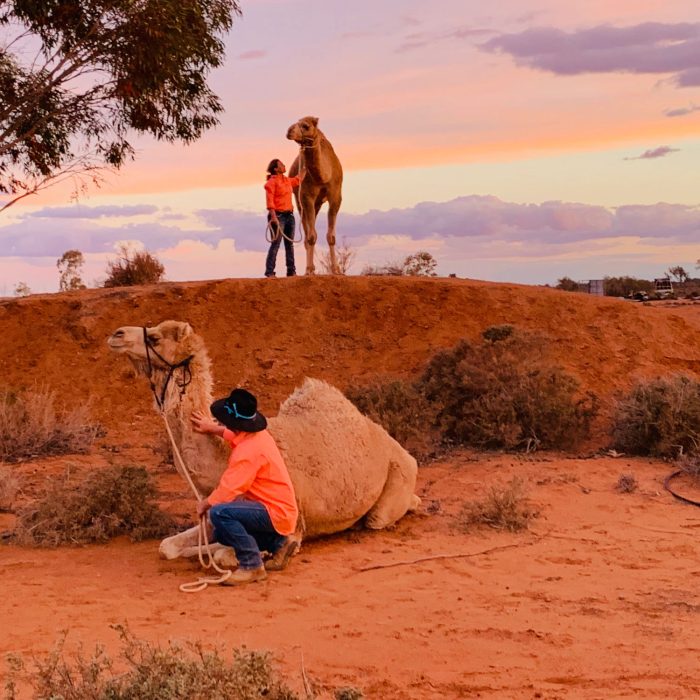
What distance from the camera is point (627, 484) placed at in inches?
441

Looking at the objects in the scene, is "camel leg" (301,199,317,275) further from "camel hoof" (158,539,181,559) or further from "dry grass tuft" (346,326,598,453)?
"camel hoof" (158,539,181,559)

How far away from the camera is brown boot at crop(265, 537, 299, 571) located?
7.93 metres

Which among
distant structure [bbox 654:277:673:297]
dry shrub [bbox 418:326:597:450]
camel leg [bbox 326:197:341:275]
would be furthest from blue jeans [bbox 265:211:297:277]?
distant structure [bbox 654:277:673:297]

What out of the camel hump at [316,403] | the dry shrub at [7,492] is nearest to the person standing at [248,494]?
the camel hump at [316,403]

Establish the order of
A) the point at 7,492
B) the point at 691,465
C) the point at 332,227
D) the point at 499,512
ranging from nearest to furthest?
the point at 499,512 < the point at 7,492 < the point at 691,465 < the point at 332,227

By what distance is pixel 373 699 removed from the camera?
5.23m

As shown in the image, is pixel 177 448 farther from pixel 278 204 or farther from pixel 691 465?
pixel 278 204

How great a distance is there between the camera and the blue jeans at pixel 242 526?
7.59 m

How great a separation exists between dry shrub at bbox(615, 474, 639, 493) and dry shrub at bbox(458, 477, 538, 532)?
1870mm

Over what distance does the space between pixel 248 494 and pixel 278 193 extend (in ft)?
38.3

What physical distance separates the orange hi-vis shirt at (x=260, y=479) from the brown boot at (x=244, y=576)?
377mm

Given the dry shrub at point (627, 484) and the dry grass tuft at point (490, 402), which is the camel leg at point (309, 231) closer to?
the dry grass tuft at point (490, 402)

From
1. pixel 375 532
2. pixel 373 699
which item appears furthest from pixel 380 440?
pixel 373 699

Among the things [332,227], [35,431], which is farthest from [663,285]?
[35,431]
